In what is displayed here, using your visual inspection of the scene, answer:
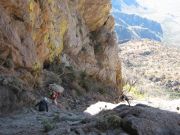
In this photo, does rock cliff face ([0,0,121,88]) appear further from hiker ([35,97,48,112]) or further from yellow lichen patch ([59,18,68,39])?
hiker ([35,97,48,112])

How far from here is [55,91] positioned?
25.0 meters

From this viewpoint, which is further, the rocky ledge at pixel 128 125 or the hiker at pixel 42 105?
the hiker at pixel 42 105

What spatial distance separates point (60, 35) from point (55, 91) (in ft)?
22.6

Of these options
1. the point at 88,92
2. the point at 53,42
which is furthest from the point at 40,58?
the point at 88,92

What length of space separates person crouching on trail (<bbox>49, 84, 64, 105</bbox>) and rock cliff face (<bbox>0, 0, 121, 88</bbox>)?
1.44 metres

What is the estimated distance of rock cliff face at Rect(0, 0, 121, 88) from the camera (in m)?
22.2

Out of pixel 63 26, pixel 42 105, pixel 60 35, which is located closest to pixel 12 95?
pixel 42 105

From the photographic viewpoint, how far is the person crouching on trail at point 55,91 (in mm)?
23812

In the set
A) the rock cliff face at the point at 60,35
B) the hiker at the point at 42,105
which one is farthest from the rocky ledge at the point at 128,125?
the rock cliff face at the point at 60,35

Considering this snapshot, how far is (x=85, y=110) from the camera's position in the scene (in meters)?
25.6

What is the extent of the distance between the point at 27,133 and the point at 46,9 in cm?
1479

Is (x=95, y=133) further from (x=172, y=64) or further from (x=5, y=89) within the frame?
(x=172, y=64)

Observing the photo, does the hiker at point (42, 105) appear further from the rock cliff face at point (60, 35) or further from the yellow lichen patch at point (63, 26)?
the yellow lichen patch at point (63, 26)

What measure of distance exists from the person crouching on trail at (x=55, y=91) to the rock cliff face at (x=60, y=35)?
4.74 feet
